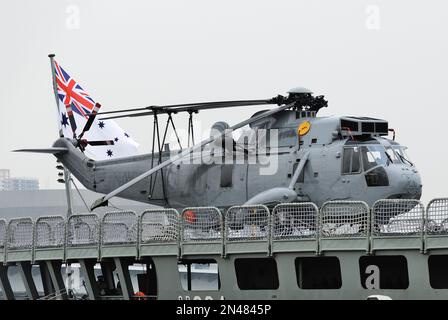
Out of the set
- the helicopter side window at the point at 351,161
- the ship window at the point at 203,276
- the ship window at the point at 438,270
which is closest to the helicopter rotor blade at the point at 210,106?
the helicopter side window at the point at 351,161

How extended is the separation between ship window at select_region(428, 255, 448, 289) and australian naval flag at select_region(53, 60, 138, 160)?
27.4m

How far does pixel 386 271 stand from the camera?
2723 centimetres

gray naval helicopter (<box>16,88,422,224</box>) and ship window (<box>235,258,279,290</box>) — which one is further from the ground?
gray naval helicopter (<box>16,88,422,224</box>)

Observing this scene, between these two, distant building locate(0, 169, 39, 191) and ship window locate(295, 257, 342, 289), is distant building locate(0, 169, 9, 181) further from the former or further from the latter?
ship window locate(295, 257, 342, 289)

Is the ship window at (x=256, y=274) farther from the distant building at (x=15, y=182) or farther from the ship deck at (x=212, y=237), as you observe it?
the distant building at (x=15, y=182)

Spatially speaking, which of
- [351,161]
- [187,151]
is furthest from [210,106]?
[351,161]

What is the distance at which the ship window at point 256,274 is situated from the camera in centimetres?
2911

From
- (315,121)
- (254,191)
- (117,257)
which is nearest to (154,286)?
(117,257)

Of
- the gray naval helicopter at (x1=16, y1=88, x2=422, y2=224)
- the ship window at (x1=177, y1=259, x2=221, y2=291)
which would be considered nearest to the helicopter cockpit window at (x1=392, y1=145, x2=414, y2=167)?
the gray naval helicopter at (x1=16, y1=88, x2=422, y2=224)

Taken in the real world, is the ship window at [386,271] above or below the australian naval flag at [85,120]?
below

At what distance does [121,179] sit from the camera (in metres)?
38.4

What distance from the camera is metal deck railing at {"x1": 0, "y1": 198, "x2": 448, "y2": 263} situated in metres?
26.0

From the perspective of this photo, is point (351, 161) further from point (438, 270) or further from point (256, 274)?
point (438, 270)

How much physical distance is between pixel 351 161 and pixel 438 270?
265 inches
